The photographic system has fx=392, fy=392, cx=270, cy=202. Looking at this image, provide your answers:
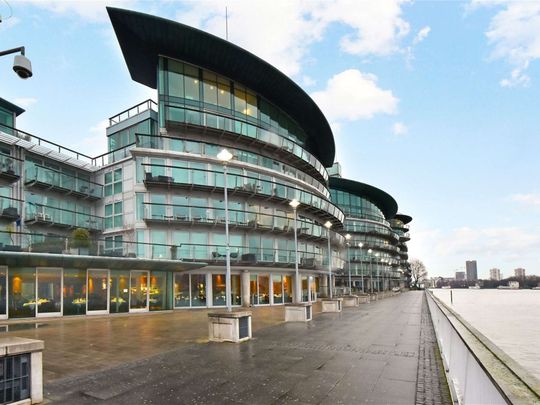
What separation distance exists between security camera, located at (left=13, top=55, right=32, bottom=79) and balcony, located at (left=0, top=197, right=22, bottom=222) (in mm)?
22062

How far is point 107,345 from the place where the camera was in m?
14.0

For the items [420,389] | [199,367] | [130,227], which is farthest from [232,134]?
[420,389]

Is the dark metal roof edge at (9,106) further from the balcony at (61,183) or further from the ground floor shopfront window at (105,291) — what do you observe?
the ground floor shopfront window at (105,291)

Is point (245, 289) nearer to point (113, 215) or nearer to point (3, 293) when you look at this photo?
point (113, 215)

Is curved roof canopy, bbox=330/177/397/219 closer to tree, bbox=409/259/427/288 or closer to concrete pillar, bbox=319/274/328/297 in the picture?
concrete pillar, bbox=319/274/328/297

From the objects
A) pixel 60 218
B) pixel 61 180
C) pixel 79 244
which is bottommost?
pixel 79 244

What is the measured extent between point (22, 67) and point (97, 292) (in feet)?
70.2

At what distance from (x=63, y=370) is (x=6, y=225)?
21.1 meters

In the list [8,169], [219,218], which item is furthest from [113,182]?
[219,218]

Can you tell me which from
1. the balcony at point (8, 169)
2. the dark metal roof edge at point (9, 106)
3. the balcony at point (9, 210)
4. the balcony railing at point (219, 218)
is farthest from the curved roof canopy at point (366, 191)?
the balcony at point (9, 210)

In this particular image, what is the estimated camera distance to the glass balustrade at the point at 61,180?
2942cm

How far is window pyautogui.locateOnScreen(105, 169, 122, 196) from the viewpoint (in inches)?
1299

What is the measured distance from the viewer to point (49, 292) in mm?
24109

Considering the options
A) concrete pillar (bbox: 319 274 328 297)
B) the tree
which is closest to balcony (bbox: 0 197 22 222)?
concrete pillar (bbox: 319 274 328 297)
